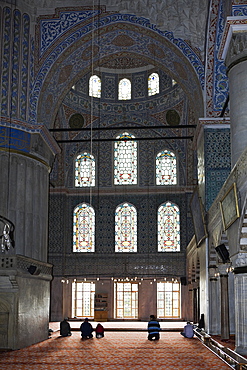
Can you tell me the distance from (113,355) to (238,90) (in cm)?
511

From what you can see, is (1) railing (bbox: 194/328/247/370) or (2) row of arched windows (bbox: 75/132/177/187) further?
(2) row of arched windows (bbox: 75/132/177/187)

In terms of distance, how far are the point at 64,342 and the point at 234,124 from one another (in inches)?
248

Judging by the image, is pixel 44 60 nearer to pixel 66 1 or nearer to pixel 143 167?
pixel 66 1

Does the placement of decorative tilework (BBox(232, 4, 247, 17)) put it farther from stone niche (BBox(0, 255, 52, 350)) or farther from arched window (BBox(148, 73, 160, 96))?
arched window (BBox(148, 73, 160, 96))

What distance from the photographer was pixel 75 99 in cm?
2095

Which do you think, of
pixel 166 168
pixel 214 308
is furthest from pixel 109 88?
pixel 214 308

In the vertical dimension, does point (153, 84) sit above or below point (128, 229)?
above

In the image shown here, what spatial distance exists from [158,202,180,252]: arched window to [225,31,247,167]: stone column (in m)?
11.5

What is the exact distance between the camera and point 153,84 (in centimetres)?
2109

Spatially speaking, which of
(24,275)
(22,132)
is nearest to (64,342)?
(24,275)

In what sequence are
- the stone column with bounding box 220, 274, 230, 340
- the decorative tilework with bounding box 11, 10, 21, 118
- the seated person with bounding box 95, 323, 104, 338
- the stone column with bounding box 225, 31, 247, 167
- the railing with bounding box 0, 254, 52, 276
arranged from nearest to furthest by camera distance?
1. the stone column with bounding box 225, 31, 247, 167
2. the railing with bounding box 0, 254, 52, 276
3. the stone column with bounding box 220, 274, 230, 340
4. the decorative tilework with bounding box 11, 10, 21, 118
5. the seated person with bounding box 95, 323, 104, 338

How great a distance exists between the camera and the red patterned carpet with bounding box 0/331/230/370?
8281 millimetres

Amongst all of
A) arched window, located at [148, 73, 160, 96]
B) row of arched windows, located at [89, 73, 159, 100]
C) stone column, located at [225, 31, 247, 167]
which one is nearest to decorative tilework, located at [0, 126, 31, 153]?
stone column, located at [225, 31, 247, 167]

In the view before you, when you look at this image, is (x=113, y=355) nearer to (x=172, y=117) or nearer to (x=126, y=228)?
(x=126, y=228)
